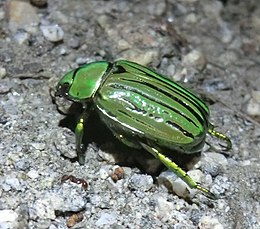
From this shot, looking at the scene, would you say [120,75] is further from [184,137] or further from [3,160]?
[3,160]

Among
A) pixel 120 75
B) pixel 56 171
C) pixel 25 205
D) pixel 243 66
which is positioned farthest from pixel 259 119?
pixel 25 205

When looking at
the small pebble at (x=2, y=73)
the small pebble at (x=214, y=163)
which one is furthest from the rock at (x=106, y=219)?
the small pebble at (x=2, y=73)

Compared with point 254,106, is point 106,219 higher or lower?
lower

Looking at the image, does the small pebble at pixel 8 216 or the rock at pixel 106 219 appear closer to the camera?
the small pebble at pixel 8 216

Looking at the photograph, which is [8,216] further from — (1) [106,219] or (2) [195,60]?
(2) [195,60]

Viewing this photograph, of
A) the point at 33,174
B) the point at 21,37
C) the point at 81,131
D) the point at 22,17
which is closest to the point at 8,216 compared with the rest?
the point at 33,174

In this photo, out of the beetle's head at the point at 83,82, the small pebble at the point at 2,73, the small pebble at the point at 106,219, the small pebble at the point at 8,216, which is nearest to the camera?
the small pebble at the point at 8,216

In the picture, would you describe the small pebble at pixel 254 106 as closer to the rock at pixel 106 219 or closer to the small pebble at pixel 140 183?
the small pebble at pixel 140 183
